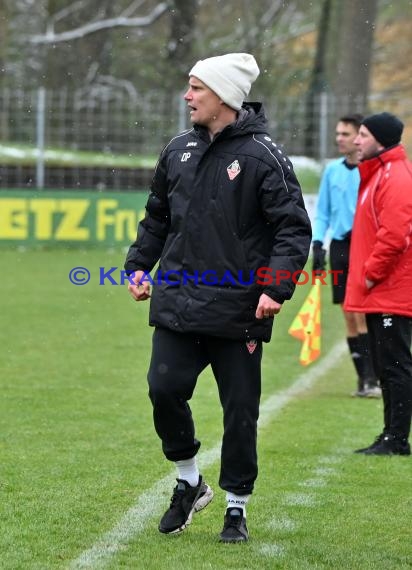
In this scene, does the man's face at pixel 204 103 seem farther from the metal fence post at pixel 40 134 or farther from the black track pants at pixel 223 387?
the metal fence post at pixel 40 134

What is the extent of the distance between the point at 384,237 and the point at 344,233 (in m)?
2.62

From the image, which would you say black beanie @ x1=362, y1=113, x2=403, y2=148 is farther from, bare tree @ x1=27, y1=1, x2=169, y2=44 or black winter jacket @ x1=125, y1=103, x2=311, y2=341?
bare tree @ x1=27, y1=1, x2=169, y2=44

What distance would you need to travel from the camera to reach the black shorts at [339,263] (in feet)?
31.9

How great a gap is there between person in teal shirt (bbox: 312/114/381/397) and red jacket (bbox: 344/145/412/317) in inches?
80.4

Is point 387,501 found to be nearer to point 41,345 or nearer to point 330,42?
point 41,345

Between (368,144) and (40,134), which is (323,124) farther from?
(368,144)

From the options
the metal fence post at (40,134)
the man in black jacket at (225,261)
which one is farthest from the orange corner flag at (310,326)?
the metal fence post at (40,134)

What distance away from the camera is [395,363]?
739 centimetres

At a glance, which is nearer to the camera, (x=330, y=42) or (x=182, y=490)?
(x=182, y=490)

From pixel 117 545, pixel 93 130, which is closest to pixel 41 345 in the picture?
pixel 117 545

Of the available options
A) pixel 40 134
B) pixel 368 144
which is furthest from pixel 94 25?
pixel 368 144

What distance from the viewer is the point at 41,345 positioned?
1158 cm

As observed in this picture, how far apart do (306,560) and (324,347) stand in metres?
7.07

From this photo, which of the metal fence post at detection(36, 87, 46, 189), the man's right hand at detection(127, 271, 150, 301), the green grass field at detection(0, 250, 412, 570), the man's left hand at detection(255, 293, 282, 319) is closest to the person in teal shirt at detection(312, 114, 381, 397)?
the green grass field at detection(0, 250, 412, 570)
